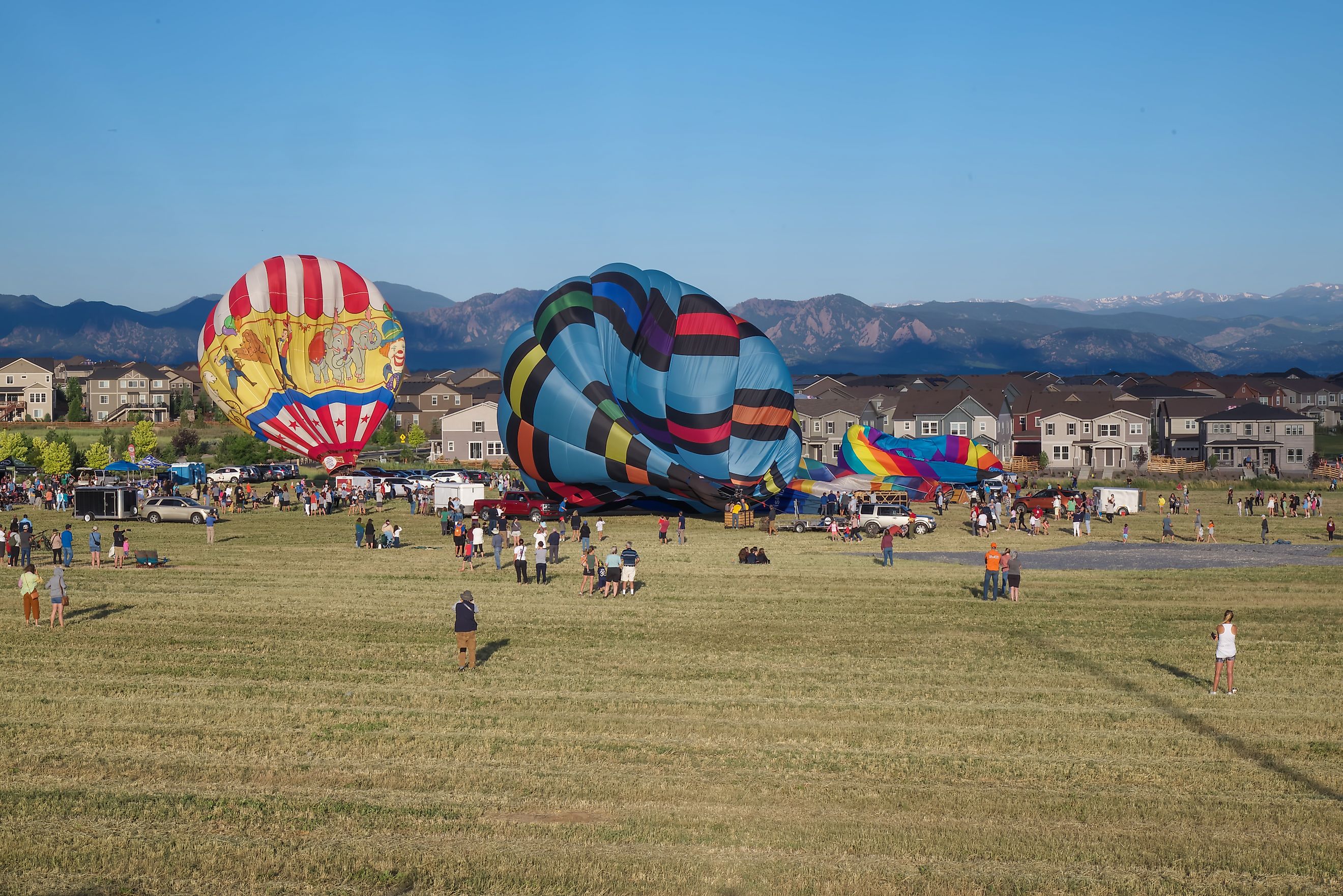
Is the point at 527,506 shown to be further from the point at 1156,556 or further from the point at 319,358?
the point at 1156,556

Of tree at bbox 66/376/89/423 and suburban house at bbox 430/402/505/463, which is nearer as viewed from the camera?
→ suburban house at bbox 430/402/505/463

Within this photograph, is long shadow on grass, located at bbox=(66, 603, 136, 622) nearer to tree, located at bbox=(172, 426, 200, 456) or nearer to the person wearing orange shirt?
the person wearing orange shirt

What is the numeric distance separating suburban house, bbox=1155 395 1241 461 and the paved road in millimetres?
48376

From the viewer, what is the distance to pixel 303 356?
1795 inches

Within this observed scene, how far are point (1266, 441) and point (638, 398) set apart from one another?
175 ft

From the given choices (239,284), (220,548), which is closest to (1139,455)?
(239,284)

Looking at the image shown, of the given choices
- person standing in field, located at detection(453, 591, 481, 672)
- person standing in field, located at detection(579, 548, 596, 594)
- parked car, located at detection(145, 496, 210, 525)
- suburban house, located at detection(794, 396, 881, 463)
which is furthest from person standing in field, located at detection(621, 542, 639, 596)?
suburban house, located at detection(794, 396, 881, 463)

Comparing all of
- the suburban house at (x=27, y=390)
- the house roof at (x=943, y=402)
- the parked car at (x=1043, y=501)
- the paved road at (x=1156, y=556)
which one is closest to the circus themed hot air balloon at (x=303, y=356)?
the paved road at (x=1156, y=556)

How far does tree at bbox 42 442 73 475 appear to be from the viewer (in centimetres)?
6406

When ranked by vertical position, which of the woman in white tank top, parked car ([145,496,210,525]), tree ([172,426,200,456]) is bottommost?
the woman in white tank top

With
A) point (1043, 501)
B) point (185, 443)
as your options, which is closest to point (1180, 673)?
point (1043, 501)

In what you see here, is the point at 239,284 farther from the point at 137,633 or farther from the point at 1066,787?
the point at 1066,787

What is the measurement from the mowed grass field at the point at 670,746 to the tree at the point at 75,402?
10491cm

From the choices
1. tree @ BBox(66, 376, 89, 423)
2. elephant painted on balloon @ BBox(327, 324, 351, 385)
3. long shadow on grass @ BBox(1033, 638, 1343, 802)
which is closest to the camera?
long shadow on grass @ BBox(1033, 638, 1343, 802)
